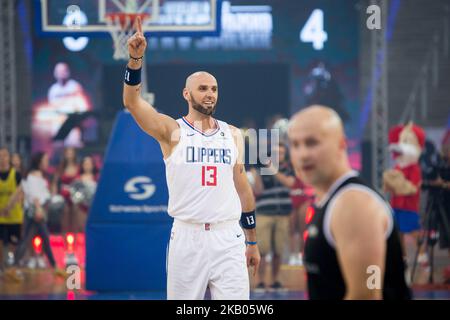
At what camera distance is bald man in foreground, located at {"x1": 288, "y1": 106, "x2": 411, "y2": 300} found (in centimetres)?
265

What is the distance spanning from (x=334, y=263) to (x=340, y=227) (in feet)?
0.59

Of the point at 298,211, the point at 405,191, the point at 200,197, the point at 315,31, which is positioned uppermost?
the point at 315,31

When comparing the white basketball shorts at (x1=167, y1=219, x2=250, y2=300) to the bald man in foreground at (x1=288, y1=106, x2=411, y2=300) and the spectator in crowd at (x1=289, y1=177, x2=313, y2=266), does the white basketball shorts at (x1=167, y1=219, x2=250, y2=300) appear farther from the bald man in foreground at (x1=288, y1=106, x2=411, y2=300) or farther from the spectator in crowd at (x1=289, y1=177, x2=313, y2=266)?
the spectator in crowd at (x1=289, y1=177, x2=313, y2=266)

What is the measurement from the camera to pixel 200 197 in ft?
18.2

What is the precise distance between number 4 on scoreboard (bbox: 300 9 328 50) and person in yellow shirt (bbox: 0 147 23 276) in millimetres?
10128

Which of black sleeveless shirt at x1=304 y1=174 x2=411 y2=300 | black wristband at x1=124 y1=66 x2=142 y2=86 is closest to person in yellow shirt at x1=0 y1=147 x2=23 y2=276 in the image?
black wristband at x1=124 y1=66 x2=142 y2=86

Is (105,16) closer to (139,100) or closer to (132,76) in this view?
(139,100)

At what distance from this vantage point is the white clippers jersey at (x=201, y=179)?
5.52 metres

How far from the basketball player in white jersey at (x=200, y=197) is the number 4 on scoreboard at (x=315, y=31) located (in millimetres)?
13952

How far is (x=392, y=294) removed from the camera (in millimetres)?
2889

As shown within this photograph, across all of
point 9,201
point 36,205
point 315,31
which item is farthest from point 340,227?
point 315,31
